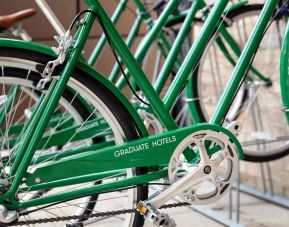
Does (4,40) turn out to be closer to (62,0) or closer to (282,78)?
(282,78)

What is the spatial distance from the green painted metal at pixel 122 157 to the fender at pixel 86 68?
49 millimetres

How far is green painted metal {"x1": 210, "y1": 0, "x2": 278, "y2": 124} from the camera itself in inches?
47.9

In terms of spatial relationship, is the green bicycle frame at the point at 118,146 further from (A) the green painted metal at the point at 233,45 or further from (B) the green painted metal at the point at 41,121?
(A) the green painted metal at the point at 233,45

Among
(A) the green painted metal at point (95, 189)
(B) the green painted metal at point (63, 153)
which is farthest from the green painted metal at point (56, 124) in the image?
(A) the green painted metal at point (95, 189)

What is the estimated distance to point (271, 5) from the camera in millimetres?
1222

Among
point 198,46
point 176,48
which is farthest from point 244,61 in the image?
point 176,48

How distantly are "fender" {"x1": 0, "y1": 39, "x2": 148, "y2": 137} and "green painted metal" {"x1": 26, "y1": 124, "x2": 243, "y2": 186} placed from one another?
0.16 ft

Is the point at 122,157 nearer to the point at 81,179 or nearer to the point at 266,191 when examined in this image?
the point at 81,179

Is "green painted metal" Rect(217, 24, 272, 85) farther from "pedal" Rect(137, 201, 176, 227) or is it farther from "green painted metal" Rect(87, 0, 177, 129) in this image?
"pedal" Rect(137, 201, 176, 227)

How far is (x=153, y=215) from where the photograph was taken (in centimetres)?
112

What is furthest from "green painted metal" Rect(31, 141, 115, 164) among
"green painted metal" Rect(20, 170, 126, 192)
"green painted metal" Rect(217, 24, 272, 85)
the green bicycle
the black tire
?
"green painted metal" Rect(217, 24, 272, 85)

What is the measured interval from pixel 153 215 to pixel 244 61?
0.55 m

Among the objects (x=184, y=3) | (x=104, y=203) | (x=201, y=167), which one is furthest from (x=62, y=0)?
(x=201, y=167)

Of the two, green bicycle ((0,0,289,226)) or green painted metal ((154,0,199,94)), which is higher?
green painted metal ((154,0,199,94))
